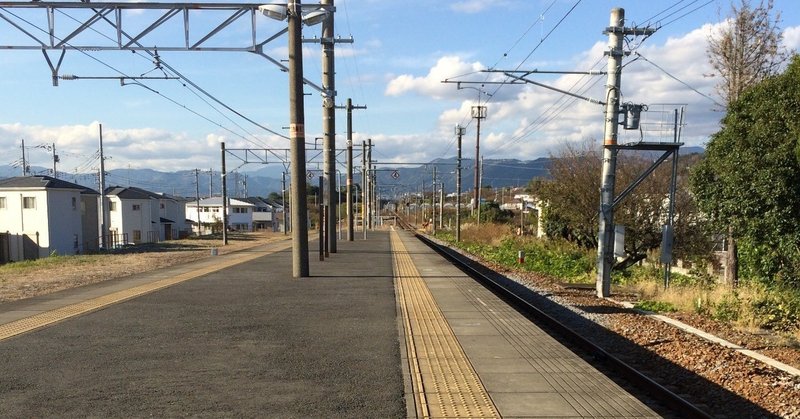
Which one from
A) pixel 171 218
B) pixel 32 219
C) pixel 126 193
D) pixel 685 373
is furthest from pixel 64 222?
pixel 685 373

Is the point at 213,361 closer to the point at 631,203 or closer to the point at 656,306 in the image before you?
the point at 656,306

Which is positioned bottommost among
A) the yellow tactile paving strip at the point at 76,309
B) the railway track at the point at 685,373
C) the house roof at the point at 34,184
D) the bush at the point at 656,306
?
the bush at the point at 656,306

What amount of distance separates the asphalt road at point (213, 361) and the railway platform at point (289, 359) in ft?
0.06

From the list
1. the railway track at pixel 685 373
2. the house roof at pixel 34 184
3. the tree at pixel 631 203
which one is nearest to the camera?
the railway track at pixel 685 373

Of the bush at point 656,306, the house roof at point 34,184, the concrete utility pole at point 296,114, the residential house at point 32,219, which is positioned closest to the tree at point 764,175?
the bush at point 656,306

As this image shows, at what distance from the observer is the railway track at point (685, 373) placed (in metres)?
7.06

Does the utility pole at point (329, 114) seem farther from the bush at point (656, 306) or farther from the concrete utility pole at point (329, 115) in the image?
the bush at point (656, 306)

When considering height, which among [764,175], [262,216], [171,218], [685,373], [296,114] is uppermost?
[296,114]

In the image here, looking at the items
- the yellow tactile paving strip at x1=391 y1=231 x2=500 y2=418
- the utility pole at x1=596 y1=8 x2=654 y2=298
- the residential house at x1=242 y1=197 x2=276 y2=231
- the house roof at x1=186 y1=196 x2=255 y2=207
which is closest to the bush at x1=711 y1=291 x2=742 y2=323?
the utility pole at x1=596 y1=8 x2=654 y2=298

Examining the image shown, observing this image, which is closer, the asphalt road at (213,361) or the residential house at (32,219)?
the asphalt road at (213,361)

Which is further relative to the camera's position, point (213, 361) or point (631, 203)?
point (631, 203)

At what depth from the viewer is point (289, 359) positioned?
22.6ft

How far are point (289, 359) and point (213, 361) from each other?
82cm

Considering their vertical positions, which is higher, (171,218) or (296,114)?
(296,114)
